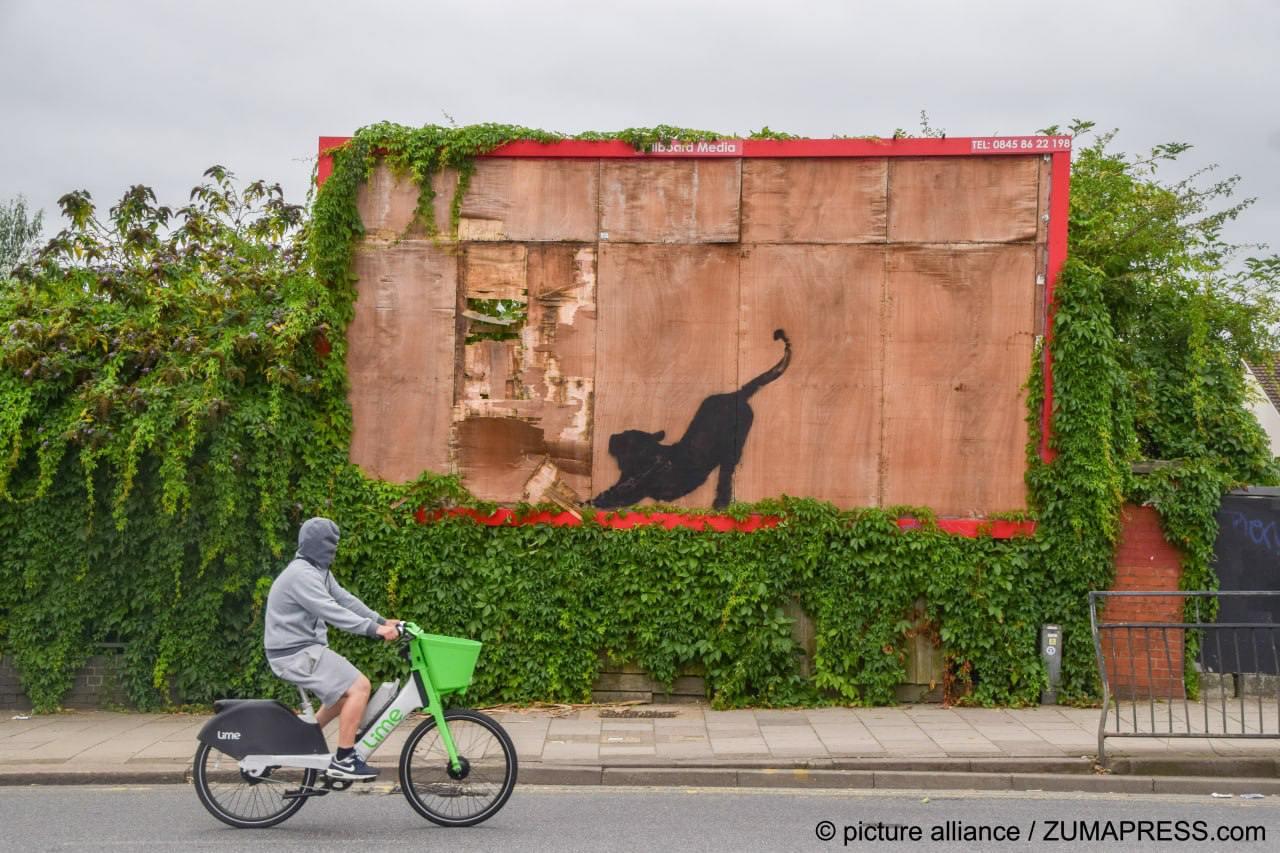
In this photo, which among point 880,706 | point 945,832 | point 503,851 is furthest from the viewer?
point 880,706

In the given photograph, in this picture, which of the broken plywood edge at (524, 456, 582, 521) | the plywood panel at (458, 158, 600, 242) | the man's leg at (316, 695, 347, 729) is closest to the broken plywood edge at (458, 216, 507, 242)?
the plywood panel at (458, 158, 600, 242)

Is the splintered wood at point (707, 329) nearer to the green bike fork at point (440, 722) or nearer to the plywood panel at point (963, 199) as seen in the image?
the plywood panel at point (963, 199)

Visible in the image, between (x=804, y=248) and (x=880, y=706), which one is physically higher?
(x=804, y=248)

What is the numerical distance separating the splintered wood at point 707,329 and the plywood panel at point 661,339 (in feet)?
0.07

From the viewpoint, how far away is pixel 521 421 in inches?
474

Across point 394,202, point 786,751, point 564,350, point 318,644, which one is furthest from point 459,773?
point 394,202

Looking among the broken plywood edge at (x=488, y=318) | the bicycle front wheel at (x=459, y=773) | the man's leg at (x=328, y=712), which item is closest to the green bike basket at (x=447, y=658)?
the bicycle front wheel at (x=459, y=773)

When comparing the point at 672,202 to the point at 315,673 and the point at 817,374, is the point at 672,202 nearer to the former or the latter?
the point at 817,374

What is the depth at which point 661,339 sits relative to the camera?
12.0 metres

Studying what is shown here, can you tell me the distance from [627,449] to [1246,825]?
6.26 meters

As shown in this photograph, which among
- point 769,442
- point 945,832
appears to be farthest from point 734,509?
point 945,832

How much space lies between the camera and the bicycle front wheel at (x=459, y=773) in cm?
730

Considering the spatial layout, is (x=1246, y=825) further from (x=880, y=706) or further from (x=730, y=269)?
(x=730, y=269)

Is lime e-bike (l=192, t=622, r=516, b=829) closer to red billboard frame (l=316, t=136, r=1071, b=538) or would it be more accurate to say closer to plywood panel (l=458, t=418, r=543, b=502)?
plywood panel (l=458, t=418, r=543, b=502)
